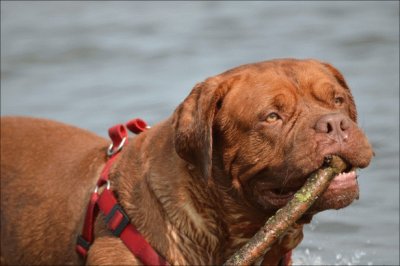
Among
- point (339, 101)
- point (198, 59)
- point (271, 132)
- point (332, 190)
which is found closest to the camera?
point (332, 190)

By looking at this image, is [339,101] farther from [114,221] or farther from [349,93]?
[114,221]

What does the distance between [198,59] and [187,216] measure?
8.17 m

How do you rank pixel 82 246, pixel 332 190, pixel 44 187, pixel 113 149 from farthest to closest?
pixel 44 187 < pixel 113 149 < pixel 82 246 < pixel 332 190

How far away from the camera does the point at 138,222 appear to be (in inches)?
250

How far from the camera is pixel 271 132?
5.95 meters

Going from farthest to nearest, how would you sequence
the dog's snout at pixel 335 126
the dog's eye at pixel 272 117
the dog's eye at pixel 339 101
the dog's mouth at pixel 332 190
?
the dog's eye at pixel 339 101, the dog's eye at pixel 272 117, the dog's mouth at pixel 332 190, the dog's snout at pixel 335 126

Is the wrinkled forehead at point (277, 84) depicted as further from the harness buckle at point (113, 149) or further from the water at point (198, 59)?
the water at point (198, 59)

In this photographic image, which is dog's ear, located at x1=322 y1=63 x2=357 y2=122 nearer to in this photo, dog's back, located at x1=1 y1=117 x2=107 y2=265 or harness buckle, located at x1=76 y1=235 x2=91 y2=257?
dog's back, located at x1=1 y1=117 x2=107 y2=265

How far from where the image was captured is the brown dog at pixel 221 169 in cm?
580

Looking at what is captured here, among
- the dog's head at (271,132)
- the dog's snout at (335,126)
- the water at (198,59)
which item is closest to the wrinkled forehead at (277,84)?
the dog's head at (271,132)

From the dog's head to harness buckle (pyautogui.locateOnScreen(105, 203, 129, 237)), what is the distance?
1.63 feet

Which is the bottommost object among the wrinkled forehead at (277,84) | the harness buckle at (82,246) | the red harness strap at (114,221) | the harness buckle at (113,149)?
the harness buckle at (82,246)

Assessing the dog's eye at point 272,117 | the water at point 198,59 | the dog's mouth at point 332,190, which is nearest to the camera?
the dog's mouth at point 332,190

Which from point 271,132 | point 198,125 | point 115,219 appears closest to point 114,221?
point 115,219
